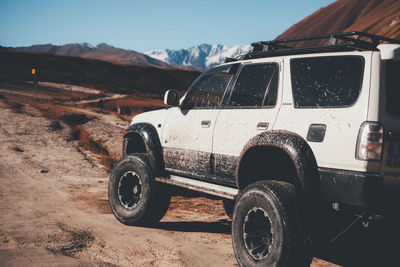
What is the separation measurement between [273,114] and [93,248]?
2.44m

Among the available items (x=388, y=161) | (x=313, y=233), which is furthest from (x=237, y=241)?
(x=388, y=161)

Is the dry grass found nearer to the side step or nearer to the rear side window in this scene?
the side step

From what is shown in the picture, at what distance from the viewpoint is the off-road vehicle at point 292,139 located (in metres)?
3.24

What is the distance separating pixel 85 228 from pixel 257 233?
246cm

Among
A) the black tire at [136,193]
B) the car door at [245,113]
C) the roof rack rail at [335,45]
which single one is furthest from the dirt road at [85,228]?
the roof rack rail at [335,45]

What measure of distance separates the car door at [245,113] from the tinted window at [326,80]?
0.24 meters

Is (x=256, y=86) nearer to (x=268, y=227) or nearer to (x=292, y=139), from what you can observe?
(x=292, y=139)

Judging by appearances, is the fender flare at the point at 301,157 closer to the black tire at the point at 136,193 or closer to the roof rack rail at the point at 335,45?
the roof rack rail at the point at 335,45

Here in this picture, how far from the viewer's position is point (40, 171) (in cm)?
910

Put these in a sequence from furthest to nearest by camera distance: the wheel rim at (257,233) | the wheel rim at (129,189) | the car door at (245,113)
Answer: the wheel rim at (129,189)
the car door at (245,113)
the wheel rim at (257,233)

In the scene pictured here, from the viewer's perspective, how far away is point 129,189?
5.71 metres

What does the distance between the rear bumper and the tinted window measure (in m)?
0.61

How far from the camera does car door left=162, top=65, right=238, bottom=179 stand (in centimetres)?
475

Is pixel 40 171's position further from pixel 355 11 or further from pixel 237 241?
pixel 355 11
